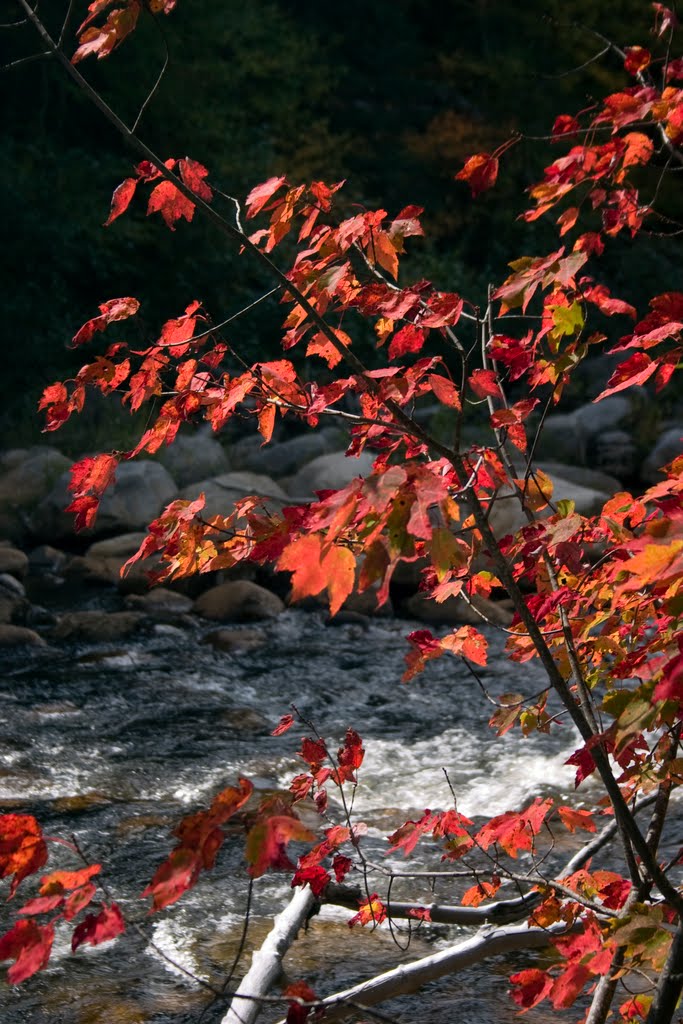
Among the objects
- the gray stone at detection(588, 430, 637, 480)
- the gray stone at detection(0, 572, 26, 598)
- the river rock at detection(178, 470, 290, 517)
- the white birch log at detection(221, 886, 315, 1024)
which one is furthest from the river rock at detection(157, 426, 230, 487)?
the white birch log at detection(221, 886, 315, 1024)

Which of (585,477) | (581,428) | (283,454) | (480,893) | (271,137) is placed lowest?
(581,428)

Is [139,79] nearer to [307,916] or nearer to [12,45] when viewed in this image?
[12,45]

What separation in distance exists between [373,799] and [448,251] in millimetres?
11103

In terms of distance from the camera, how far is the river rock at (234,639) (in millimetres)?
6094

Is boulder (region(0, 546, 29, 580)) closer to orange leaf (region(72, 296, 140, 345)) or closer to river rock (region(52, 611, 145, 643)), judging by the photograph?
river rock (region(52, 611, 145, 643))

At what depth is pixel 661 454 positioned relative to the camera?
9633mm

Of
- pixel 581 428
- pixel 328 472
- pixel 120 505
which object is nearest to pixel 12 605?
pixel 120 505

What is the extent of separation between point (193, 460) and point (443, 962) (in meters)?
8.49

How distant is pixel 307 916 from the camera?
197 cm

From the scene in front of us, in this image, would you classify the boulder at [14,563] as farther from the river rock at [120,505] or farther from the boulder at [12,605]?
the river rock at [120,505]

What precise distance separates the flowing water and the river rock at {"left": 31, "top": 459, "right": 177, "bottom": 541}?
2.12 m

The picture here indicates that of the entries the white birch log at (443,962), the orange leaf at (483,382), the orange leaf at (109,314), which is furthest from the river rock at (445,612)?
the orange leaf at (483,382)

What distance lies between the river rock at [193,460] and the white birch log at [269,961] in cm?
788

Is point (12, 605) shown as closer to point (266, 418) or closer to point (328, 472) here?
point (328, 472)
